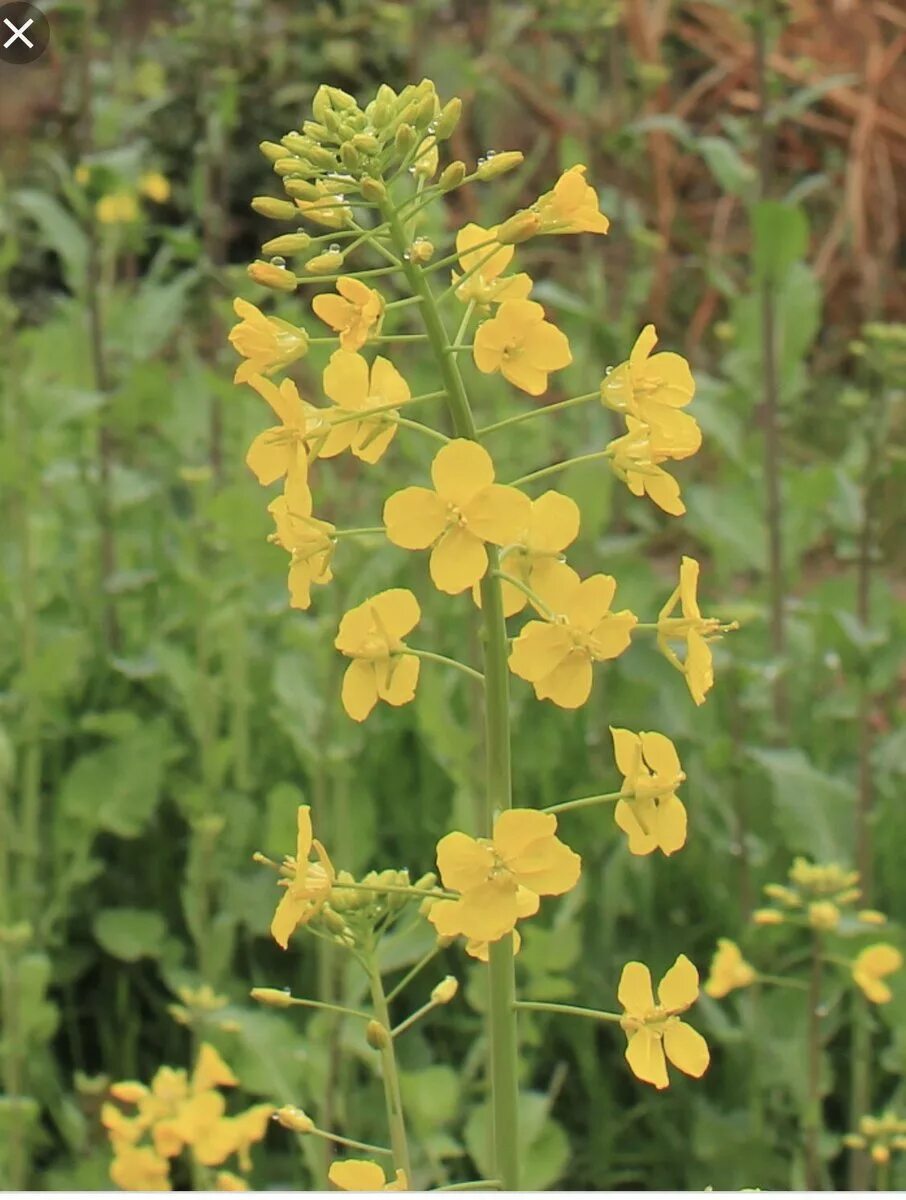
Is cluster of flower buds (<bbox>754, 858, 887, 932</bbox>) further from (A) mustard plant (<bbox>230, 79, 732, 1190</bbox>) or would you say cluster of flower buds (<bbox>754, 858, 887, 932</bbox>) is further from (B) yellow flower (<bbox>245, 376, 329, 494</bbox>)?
(B) yellow flower (<bbox>245, 376, 329, 494</bbox>)

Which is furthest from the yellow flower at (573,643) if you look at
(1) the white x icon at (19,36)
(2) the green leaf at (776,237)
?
(2) the green leaf at (776,237)

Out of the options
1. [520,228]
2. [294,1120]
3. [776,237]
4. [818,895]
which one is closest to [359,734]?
[818,895]

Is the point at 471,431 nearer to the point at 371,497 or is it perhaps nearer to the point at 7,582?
the point at 7,582

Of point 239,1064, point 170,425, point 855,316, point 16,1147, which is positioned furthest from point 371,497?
point 855,316

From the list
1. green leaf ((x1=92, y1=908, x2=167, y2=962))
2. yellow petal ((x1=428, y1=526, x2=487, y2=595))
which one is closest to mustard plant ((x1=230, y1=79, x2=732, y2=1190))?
yellow petal ((x1=428, y1=526, x2=487, y2=595))

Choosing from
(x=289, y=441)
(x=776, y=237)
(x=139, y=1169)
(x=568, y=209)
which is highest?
(x=776, y=237)

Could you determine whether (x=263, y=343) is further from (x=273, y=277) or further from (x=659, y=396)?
(x=659, y=396)
